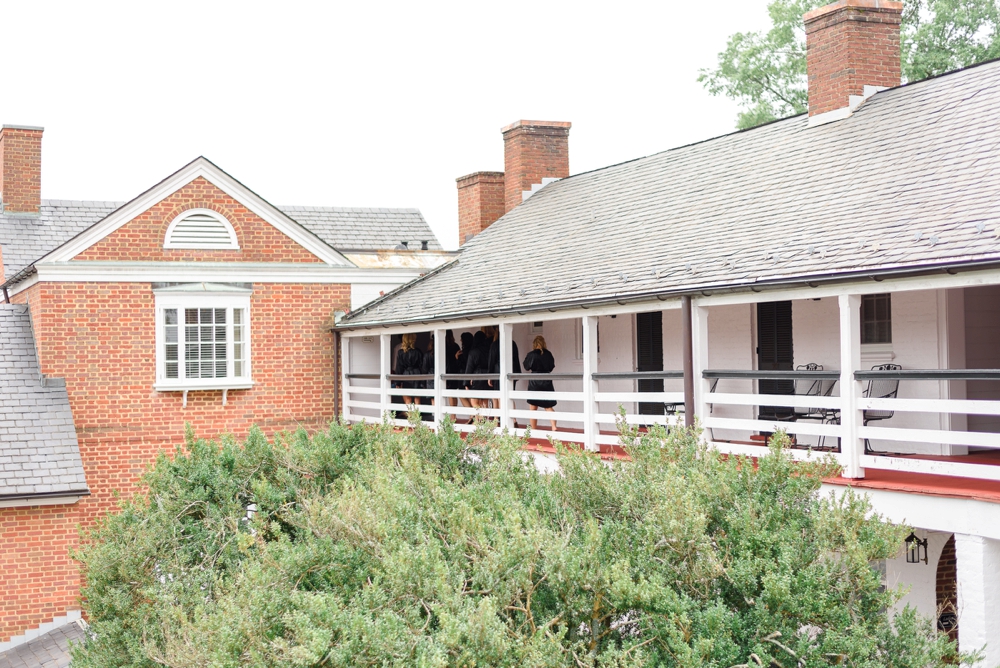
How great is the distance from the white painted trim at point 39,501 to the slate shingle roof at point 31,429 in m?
0.13

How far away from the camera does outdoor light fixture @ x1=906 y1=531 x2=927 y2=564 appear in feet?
35.6

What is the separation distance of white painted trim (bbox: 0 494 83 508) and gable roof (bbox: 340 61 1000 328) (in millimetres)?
5371

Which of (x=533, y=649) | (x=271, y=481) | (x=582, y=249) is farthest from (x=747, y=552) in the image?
(x=582, y=249)

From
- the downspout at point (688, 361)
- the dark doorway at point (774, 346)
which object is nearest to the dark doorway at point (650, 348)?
the dark doorway at point (774, 346)

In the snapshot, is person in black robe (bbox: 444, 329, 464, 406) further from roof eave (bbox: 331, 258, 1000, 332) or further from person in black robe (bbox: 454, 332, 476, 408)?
roof eave (bbox: 331, 258, 1000, 332)

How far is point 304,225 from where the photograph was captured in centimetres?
2622

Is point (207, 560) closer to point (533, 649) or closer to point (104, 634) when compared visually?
point (104, 634)

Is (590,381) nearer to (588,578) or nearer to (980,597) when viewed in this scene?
(980,597)

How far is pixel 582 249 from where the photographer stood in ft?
51.9

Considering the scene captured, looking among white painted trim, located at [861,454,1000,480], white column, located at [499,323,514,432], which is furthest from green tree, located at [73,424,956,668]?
white column, located at [499,323,514,432]

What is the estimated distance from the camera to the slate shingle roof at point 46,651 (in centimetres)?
1580

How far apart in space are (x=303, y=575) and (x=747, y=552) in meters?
3.41

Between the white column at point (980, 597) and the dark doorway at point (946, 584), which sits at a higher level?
the white column at point (980, 597)

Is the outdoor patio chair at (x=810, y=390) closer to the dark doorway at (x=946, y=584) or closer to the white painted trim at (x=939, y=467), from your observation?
the dark doorway at (x=946, y=584)
